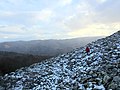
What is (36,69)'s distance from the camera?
26281mm

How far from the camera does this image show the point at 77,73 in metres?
21.4

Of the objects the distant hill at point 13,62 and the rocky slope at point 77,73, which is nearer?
the rocky slope at point 77,73

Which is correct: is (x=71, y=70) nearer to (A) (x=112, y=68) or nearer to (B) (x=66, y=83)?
(B) (x=66, y=83)

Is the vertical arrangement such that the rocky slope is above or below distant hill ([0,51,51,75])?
above

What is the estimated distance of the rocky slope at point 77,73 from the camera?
1855 centimetres

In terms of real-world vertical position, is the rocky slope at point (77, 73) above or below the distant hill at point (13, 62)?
above

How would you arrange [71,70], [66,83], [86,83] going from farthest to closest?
[71,70] < [66,83] < [86,83]

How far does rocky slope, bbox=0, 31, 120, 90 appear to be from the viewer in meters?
18.5

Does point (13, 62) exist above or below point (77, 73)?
below

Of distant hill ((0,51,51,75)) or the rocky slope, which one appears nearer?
the rocky slope

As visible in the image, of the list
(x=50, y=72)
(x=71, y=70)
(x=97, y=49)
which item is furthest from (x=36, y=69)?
(x=97, y=49)

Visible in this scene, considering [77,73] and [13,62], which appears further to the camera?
[13,62]

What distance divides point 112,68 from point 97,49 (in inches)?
246

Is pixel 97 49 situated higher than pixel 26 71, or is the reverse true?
pixel 97 49
